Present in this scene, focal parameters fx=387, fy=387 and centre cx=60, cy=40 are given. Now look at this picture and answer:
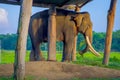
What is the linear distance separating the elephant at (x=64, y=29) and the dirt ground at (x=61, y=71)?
3.50 metres

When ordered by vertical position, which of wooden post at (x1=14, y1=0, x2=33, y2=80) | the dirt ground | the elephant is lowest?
the dirt ground

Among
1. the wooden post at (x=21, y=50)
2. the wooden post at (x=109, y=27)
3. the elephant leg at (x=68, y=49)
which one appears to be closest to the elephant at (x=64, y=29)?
the elephant leg at (x=68, y=49)

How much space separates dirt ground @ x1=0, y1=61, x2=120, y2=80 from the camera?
36.4ft

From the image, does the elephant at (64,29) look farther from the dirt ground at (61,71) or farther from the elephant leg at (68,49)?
the dirt ground at (61,71)

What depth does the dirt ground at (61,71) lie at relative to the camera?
1109 centimetres

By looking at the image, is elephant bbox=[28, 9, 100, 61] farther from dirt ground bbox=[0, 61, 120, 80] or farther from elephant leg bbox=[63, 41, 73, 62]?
dirt ground bbox=[0, 61, 120, 80]

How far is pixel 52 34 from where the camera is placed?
1518cm

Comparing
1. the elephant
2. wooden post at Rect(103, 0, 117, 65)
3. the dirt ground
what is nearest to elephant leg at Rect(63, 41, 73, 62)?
the elephant

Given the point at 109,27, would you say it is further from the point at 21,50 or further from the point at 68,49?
the point at 21,50

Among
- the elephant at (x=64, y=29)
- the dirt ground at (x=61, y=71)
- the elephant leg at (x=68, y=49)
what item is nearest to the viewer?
the dirt ground at (x=61, y=71)

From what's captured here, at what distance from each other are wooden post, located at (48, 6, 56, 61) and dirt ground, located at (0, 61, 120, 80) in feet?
8.91

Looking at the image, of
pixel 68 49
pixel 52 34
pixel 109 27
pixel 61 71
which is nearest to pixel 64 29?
pixel 68 49

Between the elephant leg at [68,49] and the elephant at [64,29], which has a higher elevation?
the elephant at [64,29]

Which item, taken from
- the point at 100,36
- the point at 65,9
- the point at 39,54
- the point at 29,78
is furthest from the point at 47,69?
the point at 100,36
